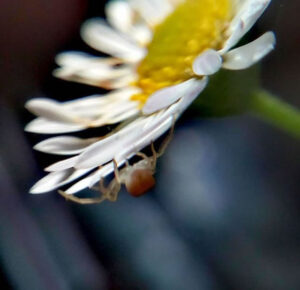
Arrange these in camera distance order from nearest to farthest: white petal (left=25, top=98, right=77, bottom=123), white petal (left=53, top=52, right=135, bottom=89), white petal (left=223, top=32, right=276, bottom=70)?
white petal (left=223, top=32, right=276, bottom=70)
white petal (left=25, top=98, right=77, bottom=123)
white petal (left=53, top=52, right=135, bottom=89)

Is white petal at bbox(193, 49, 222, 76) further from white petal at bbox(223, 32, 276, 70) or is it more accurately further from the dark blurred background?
the dark blurred background

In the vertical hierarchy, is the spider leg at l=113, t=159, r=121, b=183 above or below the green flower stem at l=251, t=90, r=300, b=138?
above

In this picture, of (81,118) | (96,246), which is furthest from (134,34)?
(96,246)

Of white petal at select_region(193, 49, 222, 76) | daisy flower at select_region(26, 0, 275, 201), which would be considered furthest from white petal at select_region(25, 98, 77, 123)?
white petal at select_region(193, 49, 222, 76)

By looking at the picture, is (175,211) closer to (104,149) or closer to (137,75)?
(137,75)

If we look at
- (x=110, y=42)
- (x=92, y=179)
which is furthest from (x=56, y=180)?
(x=110, y=42)

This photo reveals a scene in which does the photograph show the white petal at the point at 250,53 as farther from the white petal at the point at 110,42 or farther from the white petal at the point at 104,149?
the white petal at the point at 110,42
